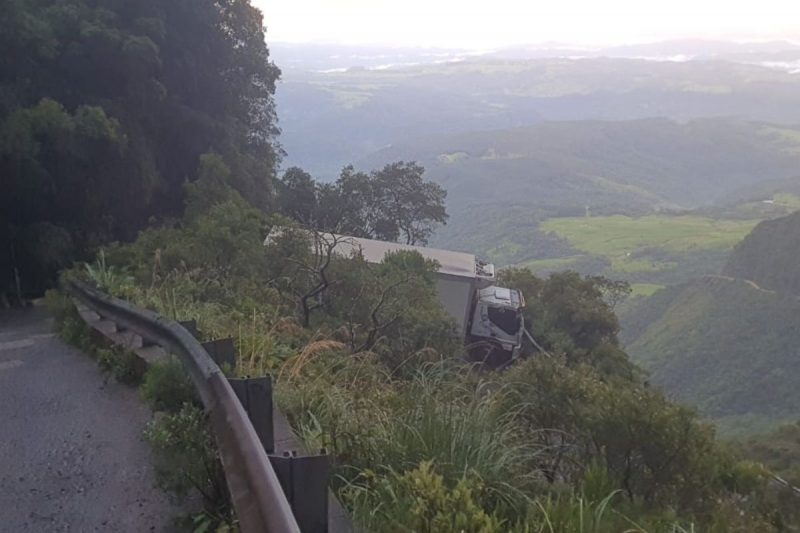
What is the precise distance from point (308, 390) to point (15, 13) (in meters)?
14.0

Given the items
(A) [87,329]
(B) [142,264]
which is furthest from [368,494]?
(B) [142,264]

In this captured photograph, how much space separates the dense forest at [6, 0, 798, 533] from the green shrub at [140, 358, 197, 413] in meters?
0.02

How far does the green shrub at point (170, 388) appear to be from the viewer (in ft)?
15.4

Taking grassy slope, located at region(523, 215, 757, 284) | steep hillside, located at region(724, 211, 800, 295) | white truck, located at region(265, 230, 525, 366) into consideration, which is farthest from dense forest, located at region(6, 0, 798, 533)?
grassy slope, located at region(523, 215, 757, 284)

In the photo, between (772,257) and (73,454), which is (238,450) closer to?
(73,454)

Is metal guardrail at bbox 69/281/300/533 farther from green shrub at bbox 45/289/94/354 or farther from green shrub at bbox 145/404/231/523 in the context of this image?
green shrub at bbox 45/289/94/354

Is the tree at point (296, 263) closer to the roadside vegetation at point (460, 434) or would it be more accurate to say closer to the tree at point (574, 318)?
the roadside vegetation at point (460, 434)

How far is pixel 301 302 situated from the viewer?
435 inches

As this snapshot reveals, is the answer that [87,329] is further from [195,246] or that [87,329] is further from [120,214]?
[120,214]

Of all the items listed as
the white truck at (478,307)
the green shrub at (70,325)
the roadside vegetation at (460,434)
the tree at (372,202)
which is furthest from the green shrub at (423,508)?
the tree at (372,202)

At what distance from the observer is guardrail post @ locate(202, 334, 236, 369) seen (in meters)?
4.20

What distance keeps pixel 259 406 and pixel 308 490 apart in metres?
0.77

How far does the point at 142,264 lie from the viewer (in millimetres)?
10984

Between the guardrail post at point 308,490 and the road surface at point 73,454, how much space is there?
1360mm
